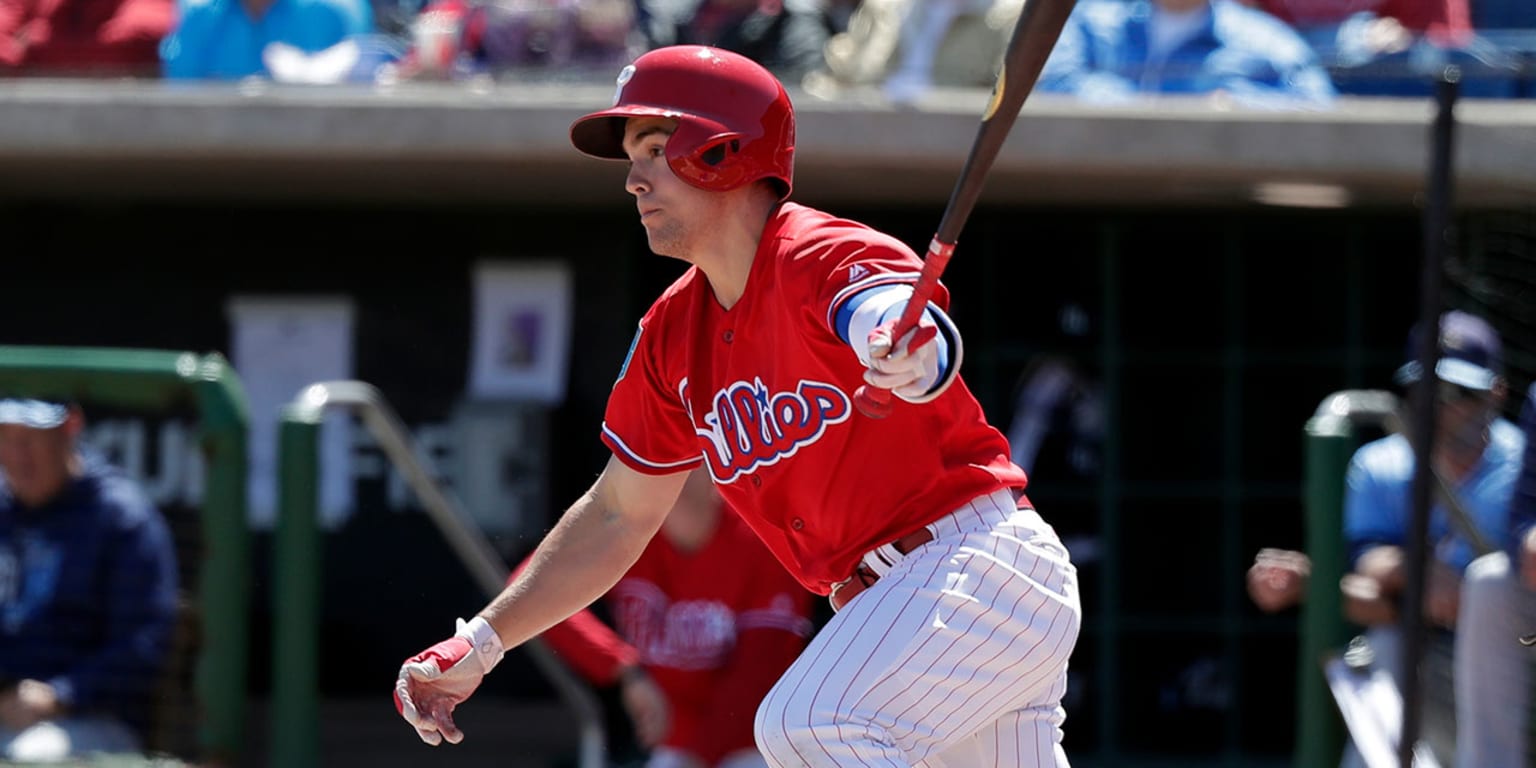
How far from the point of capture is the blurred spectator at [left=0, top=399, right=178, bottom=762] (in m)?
5.36

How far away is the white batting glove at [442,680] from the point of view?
10.8 ft

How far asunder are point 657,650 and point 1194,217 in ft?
10.3

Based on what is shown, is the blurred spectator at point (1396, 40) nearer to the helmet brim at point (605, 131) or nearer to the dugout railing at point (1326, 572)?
the dugout railing at point (1326, 572)

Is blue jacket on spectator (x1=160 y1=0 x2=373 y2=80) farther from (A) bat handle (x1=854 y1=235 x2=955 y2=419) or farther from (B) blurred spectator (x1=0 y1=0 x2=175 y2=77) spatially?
(A) bat handle (x1=854 y1=235 x2=955 y2=419)

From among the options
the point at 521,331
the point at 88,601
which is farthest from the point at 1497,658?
the point at 521,331

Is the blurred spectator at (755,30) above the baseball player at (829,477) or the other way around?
the other way around

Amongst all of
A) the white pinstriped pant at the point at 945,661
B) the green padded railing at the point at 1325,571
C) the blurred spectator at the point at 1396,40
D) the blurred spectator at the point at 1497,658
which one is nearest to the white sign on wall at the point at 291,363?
the blurred spectator at the point at 1396,40

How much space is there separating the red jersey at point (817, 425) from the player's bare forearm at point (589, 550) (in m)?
0.22

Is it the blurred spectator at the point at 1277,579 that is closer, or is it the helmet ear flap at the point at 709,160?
the helmet ear flap at the point at 709,160

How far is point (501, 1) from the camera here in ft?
23.9

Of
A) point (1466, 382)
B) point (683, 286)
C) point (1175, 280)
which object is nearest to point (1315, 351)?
point (1175, 280)

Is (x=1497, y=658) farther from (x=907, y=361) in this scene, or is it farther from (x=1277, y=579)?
(x=907, y=361)

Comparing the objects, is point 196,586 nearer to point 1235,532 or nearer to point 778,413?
point 778,413

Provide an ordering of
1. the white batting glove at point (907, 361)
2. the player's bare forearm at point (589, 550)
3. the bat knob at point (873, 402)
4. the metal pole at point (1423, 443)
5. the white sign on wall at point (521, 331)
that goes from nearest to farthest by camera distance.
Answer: the white batting glove at point (907, 361)
the bat knob at point (873, 402)
the player's bare forearm at point (589, 550)
the metal pole at point (1423, 443)
the white sign on wall at point (521, 331)
